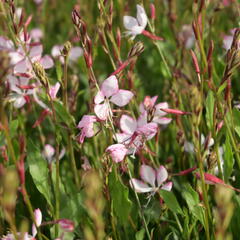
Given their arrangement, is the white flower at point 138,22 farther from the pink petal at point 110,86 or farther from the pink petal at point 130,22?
the pink petal at point 110,86

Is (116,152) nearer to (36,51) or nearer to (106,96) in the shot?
(106,96)

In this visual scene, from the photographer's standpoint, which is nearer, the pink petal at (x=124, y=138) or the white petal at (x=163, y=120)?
the pink petal at (x=124, y=138)

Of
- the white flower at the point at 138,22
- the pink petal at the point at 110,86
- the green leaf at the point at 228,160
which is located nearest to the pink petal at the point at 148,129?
the pink petal at the point at 110,86

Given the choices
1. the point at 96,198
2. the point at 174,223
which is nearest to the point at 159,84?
the point at 174,223

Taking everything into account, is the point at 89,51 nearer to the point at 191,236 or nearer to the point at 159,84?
the point at 191,236

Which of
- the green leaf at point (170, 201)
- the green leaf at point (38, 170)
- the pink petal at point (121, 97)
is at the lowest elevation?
the green leaf at point (170, 201)

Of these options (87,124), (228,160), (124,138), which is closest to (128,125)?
(124,138)

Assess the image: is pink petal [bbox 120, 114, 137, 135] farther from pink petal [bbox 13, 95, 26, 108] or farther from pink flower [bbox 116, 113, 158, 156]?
pink petal [bbox 13, 95, 26, 108]

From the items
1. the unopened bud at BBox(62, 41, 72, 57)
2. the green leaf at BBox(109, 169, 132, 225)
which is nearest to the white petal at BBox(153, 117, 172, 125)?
the green leaf at BBox(109, 169, 132, 225)
